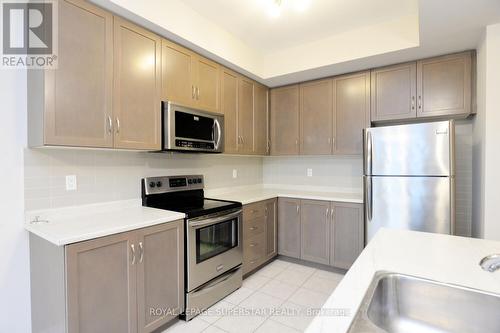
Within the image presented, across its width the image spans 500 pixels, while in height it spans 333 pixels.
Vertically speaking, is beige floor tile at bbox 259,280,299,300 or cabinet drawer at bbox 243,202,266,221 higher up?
cabinet drawer at bbox 243,202,266,221

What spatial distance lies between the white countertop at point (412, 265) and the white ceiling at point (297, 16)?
1.89 m

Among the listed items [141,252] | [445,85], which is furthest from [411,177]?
[141,252]

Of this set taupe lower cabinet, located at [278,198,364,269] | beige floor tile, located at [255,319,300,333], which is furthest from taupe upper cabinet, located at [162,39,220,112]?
beige floor tile, located at [255,319,300,333]

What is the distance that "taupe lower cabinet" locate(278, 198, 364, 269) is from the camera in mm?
2809

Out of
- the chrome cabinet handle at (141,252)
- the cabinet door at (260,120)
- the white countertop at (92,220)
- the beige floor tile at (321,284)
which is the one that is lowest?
the beige floor tile at (321,284)

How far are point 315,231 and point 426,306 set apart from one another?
6.99ft

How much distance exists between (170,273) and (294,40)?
258 centimetres

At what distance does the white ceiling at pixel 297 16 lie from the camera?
2193mm

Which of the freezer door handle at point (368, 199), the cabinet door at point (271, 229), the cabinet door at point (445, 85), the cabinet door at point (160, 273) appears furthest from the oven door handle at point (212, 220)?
the cabinet door at point (445, 85)

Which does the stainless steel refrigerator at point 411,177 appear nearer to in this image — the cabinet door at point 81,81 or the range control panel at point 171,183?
the range control panel at point 171,183

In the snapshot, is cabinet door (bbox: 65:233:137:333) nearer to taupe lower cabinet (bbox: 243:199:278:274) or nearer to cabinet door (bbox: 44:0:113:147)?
cabinet door (bbox: 44:0:113:147)

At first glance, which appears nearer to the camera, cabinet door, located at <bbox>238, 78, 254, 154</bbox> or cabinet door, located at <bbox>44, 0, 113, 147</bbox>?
cabinet door, located at <bbox>44, 0, 113, 147</bbox>

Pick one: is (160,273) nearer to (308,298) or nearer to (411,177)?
(308,298)

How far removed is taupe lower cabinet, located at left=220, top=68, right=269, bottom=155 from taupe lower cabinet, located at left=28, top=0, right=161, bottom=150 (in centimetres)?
89
